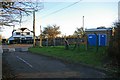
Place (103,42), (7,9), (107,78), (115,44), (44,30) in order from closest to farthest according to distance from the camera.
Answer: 1. (7,9)
2. (107,78)
3. (115,44)
4. (103,42)
5. (44,30)

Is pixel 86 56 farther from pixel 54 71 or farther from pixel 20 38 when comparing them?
pixel 20 38

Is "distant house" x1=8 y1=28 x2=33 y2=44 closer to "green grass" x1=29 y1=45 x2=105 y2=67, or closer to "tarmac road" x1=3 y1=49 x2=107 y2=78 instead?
"green grass" x1=29 y1=45 x2=105 y2=67

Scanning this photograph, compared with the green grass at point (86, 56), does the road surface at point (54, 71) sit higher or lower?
lower

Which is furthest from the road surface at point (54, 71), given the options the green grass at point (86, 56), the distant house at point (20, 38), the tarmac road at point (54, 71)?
the distant house at point (20, 38)

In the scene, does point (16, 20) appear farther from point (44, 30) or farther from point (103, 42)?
point (44, 30)

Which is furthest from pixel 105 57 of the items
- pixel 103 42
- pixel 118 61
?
pixel 103 42

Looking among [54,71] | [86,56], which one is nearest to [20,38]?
[86,56]

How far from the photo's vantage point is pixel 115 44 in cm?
2052

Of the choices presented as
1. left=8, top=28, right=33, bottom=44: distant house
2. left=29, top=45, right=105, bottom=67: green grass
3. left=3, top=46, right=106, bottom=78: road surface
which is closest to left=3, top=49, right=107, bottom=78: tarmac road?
left=3, top=46, right=106, bottom=78: road surface

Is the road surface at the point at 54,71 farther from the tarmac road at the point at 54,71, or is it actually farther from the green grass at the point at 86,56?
the green grass at the point at 86,56

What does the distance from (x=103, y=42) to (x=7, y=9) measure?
1321 inches

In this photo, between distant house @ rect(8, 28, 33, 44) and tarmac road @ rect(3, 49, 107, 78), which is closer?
tarmac road @ rect(3, 49, 107, 78)

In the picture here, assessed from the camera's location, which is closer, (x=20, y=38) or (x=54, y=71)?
(x=54, y=71)

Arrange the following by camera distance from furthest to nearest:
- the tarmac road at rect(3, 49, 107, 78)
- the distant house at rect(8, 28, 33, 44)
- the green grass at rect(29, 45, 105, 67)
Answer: the distant house at rect(8, 28, 33, 44), the green grass at rect(29, 45, 105, 67), the tarmac road at rect(3, 49, 107, 78)
